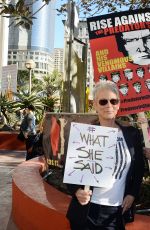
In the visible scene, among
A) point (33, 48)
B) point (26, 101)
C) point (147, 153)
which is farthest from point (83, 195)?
point (33, 48)

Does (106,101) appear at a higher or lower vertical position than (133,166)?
higher

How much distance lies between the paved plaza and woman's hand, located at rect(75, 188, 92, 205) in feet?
9.47

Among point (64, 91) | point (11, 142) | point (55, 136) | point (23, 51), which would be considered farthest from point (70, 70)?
point (23, 51)

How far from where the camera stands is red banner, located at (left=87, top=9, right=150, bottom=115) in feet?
11.1

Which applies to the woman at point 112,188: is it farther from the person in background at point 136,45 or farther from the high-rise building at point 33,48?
the high-rise building at point 33,48

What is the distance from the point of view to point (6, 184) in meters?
7.97

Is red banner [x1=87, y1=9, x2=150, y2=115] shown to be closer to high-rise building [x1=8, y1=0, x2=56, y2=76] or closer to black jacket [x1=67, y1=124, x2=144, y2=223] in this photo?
black jacket [x1=67, y1=124, x2=144, y2=223]

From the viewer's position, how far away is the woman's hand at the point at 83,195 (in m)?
2.33

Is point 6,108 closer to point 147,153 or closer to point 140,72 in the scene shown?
point 140,72

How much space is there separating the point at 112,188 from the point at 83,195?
0.68ft

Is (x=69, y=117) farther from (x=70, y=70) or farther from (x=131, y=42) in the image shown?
(x=131, y=42)

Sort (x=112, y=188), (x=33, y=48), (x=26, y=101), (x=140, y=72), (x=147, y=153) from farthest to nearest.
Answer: (x=33, y=48)
(x=26, y=101)
(x=140, y=72)
(x=147, y=153)
(x=112, y=188)

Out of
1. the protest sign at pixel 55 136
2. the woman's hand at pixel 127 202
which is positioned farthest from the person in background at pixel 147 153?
the protest sign at pixel 55 136

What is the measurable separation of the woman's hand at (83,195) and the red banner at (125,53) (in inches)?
46.0
